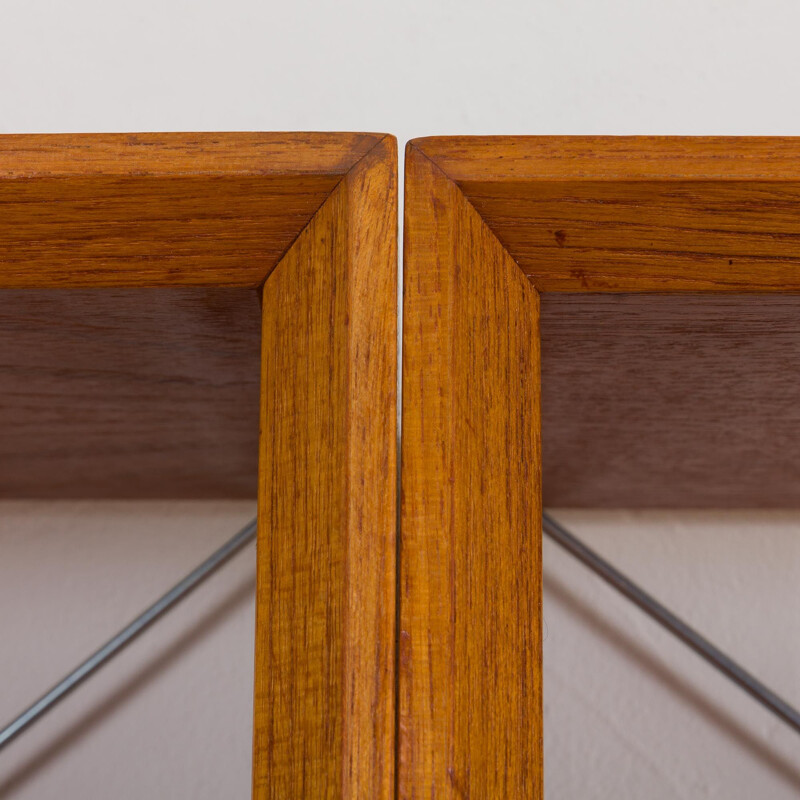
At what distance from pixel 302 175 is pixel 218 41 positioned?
0.48m

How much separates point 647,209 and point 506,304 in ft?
0.20

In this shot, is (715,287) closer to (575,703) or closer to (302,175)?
(302,175)

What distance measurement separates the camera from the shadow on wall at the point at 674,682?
25.6 inches

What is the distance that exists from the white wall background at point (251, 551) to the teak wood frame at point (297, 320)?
41 centimetres

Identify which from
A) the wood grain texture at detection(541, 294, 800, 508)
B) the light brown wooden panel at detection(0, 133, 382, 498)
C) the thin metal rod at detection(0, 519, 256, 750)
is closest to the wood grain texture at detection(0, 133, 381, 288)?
the light brown wooden panel at detection(0, 133, 382, 498)

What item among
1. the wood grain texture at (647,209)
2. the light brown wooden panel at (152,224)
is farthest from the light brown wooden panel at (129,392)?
the wood grain texture at (647,209)

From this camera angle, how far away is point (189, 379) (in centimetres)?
44

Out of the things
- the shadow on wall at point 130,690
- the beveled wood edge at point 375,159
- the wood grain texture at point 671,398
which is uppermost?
the beveled wood edge at point 375,159

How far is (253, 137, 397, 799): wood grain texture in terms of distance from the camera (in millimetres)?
279

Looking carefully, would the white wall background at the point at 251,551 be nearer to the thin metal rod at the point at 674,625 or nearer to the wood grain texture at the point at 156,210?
the thin metal rod at the point at 674,625

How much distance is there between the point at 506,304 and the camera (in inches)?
12.5

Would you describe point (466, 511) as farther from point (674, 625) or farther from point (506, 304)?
point (674, 625)

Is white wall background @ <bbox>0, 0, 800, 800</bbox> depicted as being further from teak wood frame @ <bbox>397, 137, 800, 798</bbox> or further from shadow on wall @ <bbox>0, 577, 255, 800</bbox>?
teak wood frame @ <bbox>397, 137, 800, 798</bbox>

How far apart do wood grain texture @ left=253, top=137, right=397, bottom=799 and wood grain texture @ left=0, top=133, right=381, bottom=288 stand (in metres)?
0.01
